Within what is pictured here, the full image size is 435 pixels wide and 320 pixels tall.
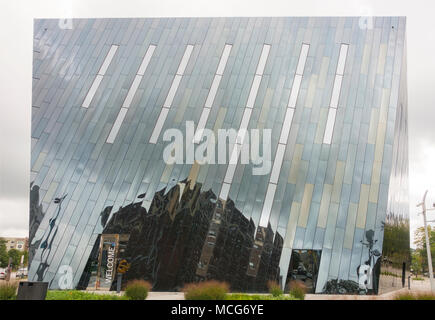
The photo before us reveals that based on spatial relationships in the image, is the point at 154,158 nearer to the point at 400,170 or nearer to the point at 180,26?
the point at 180,26

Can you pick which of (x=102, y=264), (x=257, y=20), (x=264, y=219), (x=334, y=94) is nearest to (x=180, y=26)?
(x=257, y=20)

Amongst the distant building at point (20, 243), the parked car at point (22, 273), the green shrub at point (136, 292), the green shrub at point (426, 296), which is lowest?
the parked car at point (22, 273)

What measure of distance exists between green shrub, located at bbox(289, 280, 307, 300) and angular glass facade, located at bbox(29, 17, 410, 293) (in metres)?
0.23

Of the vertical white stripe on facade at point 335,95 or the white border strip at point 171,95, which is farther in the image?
the white border strip at point 171,95

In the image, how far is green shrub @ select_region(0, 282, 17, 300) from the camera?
11.0 metres

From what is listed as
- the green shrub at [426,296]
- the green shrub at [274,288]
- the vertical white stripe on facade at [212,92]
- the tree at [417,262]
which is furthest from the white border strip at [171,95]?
the tree at [417,262]

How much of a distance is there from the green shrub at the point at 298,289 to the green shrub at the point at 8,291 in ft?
30.5

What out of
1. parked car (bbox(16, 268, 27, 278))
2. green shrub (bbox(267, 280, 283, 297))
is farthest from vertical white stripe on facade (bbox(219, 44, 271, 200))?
parked car (bbox(16, 268, 27, 278))

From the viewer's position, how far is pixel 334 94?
689 inches

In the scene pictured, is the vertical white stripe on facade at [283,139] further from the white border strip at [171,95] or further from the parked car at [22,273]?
the parked car at [22,273]

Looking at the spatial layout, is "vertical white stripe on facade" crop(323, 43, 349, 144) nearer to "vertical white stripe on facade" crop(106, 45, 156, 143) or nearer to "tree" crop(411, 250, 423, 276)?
Result: "vertical white stripe on facade" crop(106, 45, 156, 143)

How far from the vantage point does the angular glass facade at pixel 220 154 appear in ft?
51.0

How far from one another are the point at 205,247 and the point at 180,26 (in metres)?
11.8

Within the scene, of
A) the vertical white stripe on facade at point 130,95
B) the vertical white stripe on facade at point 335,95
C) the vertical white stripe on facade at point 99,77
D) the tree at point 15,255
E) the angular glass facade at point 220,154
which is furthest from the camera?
the vertical white stripe on facade at point 99,77
